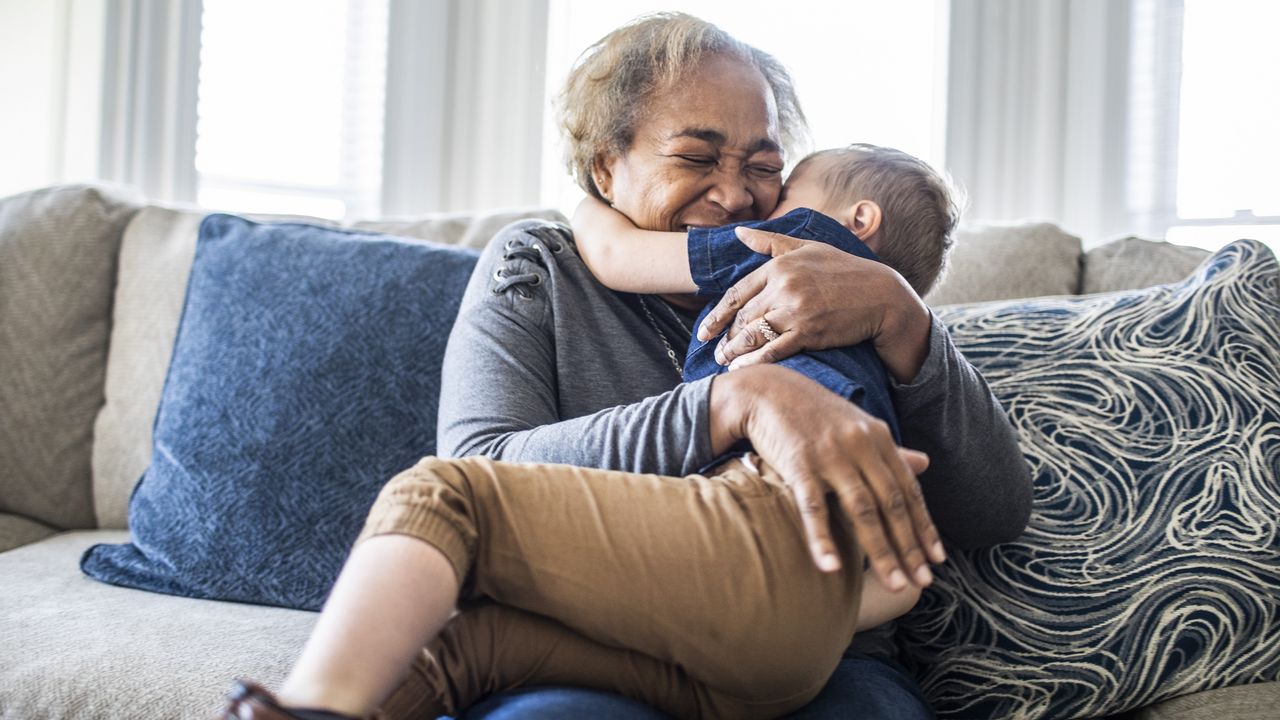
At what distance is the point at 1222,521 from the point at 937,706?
414 millimetres

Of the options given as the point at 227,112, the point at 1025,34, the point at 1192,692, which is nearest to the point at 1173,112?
the point at 1025,34

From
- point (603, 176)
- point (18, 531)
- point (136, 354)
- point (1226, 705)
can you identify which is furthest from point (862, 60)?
point (18, 531)

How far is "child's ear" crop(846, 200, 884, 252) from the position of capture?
4.43ft

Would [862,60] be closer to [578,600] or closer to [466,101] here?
[466,101]

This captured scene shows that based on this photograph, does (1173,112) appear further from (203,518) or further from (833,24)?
(203,518)

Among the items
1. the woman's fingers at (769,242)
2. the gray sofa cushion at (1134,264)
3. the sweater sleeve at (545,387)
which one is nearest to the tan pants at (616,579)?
the sweater sleeve at (545,387)

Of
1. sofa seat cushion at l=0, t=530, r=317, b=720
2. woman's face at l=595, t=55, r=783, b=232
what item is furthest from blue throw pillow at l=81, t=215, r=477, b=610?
woman's face at l=595, t=55, r=783, b=232

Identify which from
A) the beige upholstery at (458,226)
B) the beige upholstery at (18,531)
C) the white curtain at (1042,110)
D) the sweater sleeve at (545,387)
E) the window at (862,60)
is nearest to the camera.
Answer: the sweater sleeve at (545,387)

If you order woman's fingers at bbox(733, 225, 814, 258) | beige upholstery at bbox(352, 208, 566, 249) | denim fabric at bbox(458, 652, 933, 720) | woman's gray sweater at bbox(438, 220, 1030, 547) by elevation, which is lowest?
denim fabric at bbox(458, 652, 933, 720)

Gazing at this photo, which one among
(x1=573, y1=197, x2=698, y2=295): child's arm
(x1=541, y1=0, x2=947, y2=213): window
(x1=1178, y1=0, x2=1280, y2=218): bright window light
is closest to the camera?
(x1=573, y1=197, x2=698, y2=295): child's arm

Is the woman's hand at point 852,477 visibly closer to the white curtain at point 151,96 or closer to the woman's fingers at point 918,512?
the woman's fingers at point 918,512

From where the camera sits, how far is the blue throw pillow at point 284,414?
5.09 ft

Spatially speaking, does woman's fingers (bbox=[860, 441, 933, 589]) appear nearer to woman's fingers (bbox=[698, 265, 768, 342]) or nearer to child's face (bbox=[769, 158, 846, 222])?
woman's fingers (bbox=[698, 265, 768, 342])

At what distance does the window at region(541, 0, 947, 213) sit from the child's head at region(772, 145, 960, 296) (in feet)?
4.88
